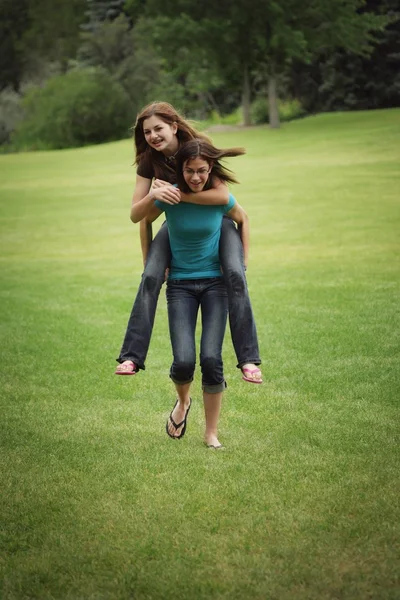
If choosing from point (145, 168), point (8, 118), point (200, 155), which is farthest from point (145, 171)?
point (8, 118)

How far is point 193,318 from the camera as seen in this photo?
5.34 metres

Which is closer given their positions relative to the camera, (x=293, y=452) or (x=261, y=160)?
(x=293, y=452)

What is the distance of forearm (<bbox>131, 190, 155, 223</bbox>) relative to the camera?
5.06 m

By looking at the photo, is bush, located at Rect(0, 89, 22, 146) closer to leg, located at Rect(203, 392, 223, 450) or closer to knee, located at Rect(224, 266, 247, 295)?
leg, located at Rect(203, 392, 223, 450)

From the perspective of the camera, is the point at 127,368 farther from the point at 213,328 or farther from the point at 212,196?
the point at 212,196

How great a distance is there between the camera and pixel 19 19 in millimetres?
77062

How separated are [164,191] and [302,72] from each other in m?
51.1

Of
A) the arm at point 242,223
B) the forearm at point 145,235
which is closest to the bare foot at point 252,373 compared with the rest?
the arm at point 242,223

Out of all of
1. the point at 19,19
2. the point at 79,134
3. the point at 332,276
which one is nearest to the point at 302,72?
the point at 79,134

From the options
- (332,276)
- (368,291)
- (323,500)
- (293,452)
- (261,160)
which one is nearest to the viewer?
(323,500)

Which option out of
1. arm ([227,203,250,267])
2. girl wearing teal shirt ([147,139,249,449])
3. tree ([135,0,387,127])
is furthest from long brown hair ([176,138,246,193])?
tree ([135,0,387,127])

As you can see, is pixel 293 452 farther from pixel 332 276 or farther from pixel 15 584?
pixel 332 276

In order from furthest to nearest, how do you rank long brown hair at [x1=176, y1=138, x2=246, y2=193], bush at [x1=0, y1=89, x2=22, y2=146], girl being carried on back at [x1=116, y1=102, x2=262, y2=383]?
bush at [x1=0, y1=89, x2=22, y2=146]
girl being carried on back at [x1=116, y1=102, x2=262, y2=383]
long brown hair at [x1=176, y1=138, x2=246, y2=193]

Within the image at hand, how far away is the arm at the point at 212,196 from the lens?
508cm
